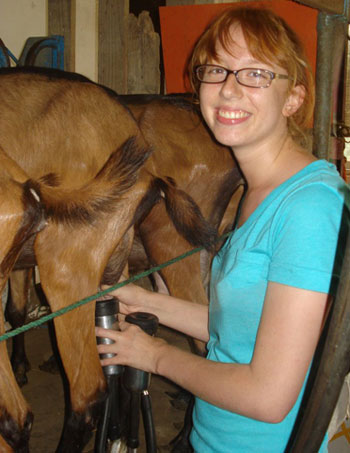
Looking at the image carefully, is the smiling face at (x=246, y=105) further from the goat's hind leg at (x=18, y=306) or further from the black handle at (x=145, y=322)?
the goat's hind leg at (x=18, y=306)

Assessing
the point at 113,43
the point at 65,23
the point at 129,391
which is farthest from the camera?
the point at 113,43

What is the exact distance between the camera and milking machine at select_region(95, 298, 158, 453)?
105cm

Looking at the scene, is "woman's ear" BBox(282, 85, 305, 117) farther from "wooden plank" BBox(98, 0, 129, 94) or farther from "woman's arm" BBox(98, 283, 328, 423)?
"wooden plank" BBox(98, 0, 129, 94)

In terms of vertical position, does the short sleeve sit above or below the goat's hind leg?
above

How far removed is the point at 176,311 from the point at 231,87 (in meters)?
0.57

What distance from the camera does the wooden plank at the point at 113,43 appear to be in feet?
8.82

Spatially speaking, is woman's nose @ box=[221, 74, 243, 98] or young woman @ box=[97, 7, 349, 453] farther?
woman's nose @ box=[221, 74, 243, 98]

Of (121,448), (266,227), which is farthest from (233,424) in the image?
(121,448)

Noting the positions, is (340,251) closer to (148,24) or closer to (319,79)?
(319,79)

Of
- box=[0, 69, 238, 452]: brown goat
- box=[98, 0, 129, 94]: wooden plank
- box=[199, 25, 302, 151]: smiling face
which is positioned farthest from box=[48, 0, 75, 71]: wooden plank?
box=[199, 25, 302, 151]: smiling face

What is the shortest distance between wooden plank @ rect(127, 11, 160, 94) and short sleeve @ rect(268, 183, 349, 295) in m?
2.50

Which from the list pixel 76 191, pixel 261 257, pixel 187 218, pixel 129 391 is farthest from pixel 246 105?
pixel 187 218

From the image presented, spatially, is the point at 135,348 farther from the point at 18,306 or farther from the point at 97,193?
the point at 18,306

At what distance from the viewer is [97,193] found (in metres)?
1.59
